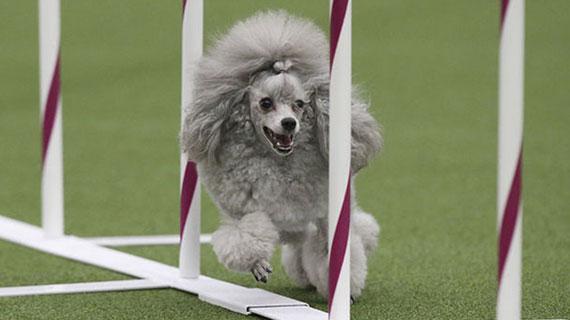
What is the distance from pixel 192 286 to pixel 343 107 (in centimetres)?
109

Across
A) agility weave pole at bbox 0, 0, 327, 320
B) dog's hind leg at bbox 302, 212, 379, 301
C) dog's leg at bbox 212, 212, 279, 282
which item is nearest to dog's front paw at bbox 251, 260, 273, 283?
dog's leg at bbox 212, 212, 279, 282

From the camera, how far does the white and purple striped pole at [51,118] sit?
502cm

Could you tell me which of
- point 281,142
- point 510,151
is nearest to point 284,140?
point 281,142

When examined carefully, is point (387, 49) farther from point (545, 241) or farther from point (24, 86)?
point (545, 241)

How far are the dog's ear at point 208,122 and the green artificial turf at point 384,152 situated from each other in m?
0.48

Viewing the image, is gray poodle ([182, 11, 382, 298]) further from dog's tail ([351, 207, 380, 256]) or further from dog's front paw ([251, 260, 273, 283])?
dog's tail ([351, 207, 380, 256])

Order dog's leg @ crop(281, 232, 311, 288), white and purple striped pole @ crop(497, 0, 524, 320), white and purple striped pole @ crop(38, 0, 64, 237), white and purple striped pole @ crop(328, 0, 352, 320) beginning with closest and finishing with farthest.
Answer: white and purple striped pole @ crop(497, 0, 524, 320) < white and purple striped pole @ crop(328, 0, 352, 320) < dog's leg @ crop(281, 232, 311, 288) < white and purple striped pole @ crop(38, 0, 64, 237)

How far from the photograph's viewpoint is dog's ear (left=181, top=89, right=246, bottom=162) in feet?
12.6

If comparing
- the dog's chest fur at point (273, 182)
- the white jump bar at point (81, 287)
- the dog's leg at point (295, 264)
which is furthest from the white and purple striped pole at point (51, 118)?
the dog's chest fur at point (273, 182)

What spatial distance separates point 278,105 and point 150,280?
0.88m

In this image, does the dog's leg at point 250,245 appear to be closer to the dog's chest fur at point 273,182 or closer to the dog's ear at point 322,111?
the dog's chest fur at point 273,182

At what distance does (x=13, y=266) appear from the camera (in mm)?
4625

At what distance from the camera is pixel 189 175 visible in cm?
427

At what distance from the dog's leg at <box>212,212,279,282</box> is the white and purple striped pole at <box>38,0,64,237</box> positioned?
1.46 metres
